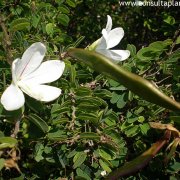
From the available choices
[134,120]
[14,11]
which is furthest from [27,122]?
[14,11]

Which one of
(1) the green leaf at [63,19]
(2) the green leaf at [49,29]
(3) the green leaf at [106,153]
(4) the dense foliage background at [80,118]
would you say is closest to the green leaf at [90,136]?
(4) the dense foliage background at [80,118]

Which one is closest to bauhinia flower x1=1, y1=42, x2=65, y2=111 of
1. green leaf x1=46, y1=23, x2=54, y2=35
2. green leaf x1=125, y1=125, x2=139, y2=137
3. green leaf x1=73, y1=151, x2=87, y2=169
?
green leaf x1=73, y1=151, x2=87, y2=169

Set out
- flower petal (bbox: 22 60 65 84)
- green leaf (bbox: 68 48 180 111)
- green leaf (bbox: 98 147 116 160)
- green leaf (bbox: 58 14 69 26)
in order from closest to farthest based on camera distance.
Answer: green leaf (bbox: 68 48 180 111) → flower petal (bbox: 22 60 65 84) → green leaf (bbox: 98 147 116 160) → green leaf (bbox: 58 14 69 26)

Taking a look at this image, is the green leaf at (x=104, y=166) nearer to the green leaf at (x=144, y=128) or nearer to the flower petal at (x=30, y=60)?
the green leaf at (x=144, y=128)

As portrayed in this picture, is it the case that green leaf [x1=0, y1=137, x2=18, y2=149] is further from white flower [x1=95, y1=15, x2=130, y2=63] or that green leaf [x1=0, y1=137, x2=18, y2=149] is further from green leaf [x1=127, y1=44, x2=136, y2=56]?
green leaf [x1=127, y1=44, x2=136, y2=56]

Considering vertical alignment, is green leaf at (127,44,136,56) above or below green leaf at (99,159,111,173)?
above

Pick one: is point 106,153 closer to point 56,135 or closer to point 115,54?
point 56,135

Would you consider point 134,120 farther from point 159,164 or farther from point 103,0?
point 103,0
